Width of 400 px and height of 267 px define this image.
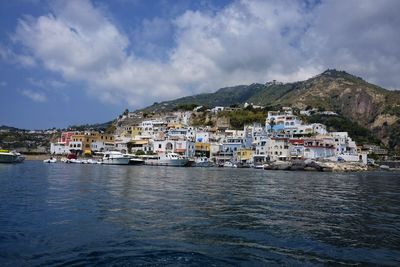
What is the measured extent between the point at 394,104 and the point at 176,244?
17722cm

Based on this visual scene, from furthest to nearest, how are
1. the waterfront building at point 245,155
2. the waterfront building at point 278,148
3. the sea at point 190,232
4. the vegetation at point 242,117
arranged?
the vegetation at point 242,117 < the waterfront building at point 245,155 < the waterfront building at point 278,148 < the sea at point 190,232

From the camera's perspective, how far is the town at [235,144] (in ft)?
294

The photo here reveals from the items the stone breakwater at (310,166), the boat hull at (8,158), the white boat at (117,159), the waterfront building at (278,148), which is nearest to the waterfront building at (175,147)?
the white boat at (117,159)

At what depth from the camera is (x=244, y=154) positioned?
96750 mm

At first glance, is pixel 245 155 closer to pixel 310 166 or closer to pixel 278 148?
pixel 278 148

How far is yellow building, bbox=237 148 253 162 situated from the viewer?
95.6 meters

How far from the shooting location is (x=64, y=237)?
12211mm

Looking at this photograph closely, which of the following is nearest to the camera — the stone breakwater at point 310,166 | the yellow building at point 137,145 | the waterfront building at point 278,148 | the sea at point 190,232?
the sea at point 190,232

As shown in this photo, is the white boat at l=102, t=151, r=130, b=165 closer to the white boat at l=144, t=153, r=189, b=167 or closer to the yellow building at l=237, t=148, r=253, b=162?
the white boat at l=144, t=153, r=189, b=167

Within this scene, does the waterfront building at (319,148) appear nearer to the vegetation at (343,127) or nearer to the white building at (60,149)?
the vegetation at (343,127)

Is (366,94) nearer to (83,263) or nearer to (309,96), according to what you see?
(309,96)

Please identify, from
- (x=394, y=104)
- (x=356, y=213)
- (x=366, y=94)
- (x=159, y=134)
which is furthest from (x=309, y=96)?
(x=356, y=213)

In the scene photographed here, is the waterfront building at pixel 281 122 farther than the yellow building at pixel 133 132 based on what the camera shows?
No

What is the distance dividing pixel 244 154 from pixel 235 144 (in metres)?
5.26
